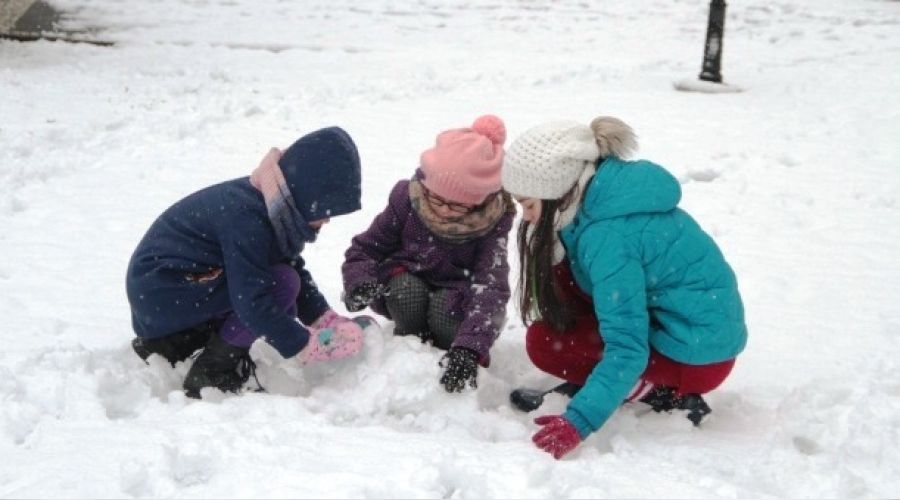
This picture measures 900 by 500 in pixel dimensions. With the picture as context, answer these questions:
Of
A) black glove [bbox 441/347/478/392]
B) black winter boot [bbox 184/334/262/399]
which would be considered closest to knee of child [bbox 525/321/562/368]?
black glove [bbox 441/347/478/392]

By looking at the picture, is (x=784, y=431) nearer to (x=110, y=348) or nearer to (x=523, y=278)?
(x=523, y=278)

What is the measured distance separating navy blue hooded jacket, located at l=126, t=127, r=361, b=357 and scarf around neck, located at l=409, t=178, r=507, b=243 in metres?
0.48

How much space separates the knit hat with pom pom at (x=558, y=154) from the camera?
2.59 metres

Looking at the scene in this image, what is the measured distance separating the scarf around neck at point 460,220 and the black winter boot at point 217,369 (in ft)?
2.89

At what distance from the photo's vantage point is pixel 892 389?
9.82ft

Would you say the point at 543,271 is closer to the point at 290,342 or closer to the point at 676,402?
the point at 676,402

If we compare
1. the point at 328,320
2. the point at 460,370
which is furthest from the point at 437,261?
the point at 460,370

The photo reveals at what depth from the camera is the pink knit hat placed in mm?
3035

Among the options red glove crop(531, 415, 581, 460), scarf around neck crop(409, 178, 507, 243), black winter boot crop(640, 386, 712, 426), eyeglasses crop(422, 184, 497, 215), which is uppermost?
eyeglasses crop(422, 184, 497, 215)

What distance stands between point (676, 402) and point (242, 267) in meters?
1.63

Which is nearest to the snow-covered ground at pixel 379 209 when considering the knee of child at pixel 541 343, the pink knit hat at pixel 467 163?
the knee of child at pixel 541 343

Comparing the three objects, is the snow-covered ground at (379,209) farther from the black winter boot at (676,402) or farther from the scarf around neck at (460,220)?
the scarf around neck at (460,220)

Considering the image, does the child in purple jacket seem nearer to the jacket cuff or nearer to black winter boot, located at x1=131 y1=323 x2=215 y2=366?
the jacket cuff


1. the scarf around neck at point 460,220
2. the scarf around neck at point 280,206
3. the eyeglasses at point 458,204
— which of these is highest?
the scarf around neck at point 280,206
